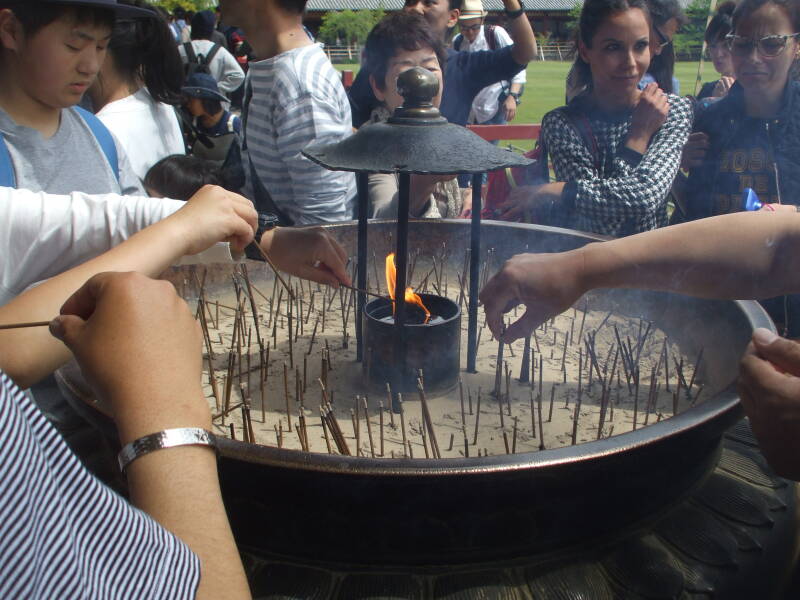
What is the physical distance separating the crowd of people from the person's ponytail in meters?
0.01

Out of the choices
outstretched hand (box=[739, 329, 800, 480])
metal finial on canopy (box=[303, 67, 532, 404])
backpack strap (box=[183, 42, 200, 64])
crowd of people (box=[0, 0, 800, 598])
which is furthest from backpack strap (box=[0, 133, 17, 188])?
backpack strap (box=[183, 42, 200, 64])

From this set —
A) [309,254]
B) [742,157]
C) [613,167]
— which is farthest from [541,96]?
[309,254]

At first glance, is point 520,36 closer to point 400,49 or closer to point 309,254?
point 400,49

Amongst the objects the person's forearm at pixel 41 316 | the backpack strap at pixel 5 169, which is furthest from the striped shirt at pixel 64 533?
the backpack strap at pixel 5 169

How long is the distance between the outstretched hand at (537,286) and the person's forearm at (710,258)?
1.8 inches

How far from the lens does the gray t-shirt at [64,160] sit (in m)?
2.38

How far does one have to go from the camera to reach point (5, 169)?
2283mm

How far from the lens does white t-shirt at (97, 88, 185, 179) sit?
375 centimetres

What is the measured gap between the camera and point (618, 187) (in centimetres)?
320

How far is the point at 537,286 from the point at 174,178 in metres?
2.47

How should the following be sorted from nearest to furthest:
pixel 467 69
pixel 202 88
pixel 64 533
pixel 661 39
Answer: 1. pixel 64 533
2. pixel 661 39
3. pixel 467 69
4. pixel 202 88

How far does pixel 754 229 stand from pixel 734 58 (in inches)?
79.5

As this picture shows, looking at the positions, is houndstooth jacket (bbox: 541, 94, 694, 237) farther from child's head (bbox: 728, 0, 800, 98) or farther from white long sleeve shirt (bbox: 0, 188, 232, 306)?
white long sleeve shirt (bbox: 0, 188, 232, 306)

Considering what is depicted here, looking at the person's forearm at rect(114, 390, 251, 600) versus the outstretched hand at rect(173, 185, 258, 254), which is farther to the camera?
the outstretched hand at rect(173, 185, 258, 254)
